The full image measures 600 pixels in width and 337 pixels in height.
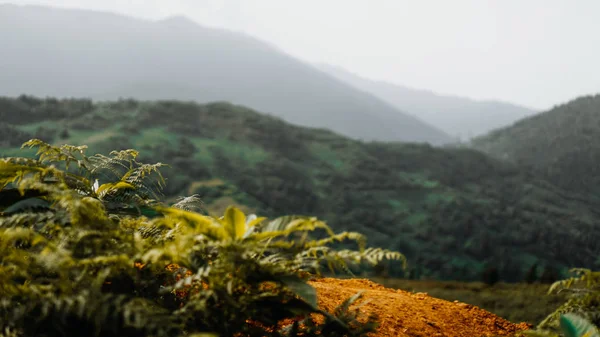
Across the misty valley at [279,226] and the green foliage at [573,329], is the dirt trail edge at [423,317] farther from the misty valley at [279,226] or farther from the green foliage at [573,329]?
the green foliage at [573,329]

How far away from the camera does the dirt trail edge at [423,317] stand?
3242mm

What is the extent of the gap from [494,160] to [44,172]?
99355 mm

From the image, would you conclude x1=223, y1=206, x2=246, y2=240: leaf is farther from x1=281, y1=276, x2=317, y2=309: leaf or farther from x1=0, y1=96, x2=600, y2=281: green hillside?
x1=0, y1=96, x2=600, y2=281: green hillside

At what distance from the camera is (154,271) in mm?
2076

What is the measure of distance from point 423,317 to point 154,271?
239 centimetres

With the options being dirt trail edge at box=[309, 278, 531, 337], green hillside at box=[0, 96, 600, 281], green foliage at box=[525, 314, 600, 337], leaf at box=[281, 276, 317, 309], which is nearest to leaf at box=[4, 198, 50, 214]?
leaf at box=[281, 276, 317, 309]

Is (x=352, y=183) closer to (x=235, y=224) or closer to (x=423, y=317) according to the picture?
(x=423, y=317)

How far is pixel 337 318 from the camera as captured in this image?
202 cm

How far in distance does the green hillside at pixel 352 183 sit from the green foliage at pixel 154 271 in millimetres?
43741

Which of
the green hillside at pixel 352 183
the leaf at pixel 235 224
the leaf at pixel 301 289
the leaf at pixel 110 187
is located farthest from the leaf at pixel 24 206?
the green hillside at pixel 352 183

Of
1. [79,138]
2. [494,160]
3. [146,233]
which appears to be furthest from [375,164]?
[146,233]

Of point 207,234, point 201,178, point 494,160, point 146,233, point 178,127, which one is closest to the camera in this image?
point 207,234

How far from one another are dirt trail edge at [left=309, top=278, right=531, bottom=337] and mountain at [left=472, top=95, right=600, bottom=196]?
10019 cm

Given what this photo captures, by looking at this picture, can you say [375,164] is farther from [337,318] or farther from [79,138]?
[337,318]
